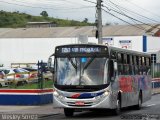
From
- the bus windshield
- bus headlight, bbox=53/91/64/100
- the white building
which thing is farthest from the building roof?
bus headlight, bbox=53/91/64/100

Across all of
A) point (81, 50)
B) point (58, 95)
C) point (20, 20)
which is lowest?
point (58, 95)

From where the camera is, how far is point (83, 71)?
2117cm

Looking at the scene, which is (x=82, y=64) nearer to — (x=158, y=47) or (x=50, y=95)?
(x=50, y=95)

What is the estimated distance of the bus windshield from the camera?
21125mm

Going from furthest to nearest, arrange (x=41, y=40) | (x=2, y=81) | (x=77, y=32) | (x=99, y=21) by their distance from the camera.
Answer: (x=77, y=32)
(x=41, y=40)
(x=2, y=81)
(x=99, y=21)

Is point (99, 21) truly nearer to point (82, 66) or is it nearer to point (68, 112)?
point (68, 112)

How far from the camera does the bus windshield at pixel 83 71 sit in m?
21.1

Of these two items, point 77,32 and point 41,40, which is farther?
point 77,32

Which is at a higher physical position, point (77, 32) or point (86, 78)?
point (77, 32)

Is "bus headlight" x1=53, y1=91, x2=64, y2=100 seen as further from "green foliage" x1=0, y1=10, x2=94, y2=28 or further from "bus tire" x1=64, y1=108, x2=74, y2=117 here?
"green foliage" x1=0, y1=10, x2=94, y2=28

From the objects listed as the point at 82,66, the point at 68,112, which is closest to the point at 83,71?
the point at 82,66

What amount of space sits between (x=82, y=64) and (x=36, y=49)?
5184 centimetres

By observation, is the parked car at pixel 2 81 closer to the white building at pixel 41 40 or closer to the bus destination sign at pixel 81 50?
the bus destination sign at pixel 81 50

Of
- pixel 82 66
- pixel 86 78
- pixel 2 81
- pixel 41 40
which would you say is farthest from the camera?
pixel 41 40
